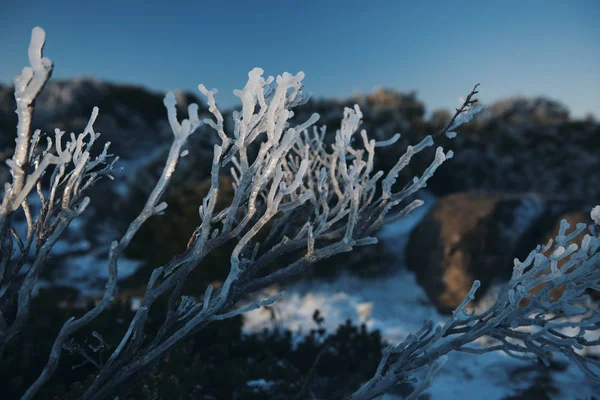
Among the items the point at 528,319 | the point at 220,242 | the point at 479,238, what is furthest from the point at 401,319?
the point at 220,242

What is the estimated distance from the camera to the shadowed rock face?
5223 millimetres

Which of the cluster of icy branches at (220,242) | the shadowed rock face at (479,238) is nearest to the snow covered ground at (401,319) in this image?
the shadowed rock face at (479,238)

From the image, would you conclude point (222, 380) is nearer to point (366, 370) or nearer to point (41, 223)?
point (366, 370)

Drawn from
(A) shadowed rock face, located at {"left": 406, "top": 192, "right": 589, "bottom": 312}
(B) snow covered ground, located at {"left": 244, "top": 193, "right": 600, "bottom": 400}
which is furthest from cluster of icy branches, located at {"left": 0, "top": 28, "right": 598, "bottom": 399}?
(A) shadowed rock face, located at {"left": 406, "top": 192, "right": 589, "bottom": 312}

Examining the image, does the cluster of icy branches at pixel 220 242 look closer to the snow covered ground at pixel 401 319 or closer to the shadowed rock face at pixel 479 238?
the snow covered ground at pixel 401 319

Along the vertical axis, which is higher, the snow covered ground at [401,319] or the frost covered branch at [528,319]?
the frost covered branch at [528,319]

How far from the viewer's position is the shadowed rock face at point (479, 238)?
5.22 metres

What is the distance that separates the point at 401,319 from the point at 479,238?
154cm

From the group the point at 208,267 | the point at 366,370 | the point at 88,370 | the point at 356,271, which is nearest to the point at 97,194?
the point at 208,267

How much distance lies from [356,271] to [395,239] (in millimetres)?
1207

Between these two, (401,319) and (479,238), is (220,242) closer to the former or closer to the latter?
(401,319)

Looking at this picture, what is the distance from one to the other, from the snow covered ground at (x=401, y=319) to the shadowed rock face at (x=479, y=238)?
0.44m

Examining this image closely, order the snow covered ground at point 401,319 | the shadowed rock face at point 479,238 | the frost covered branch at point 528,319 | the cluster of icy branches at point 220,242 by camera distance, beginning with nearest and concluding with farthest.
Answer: the cluster of icy branches at point 220,242
the frost covered branch at point 528,319
the snow covered ground at point 401,319
the shadowed rock face at point 479,238

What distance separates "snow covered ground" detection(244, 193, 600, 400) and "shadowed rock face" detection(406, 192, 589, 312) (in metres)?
0.44
